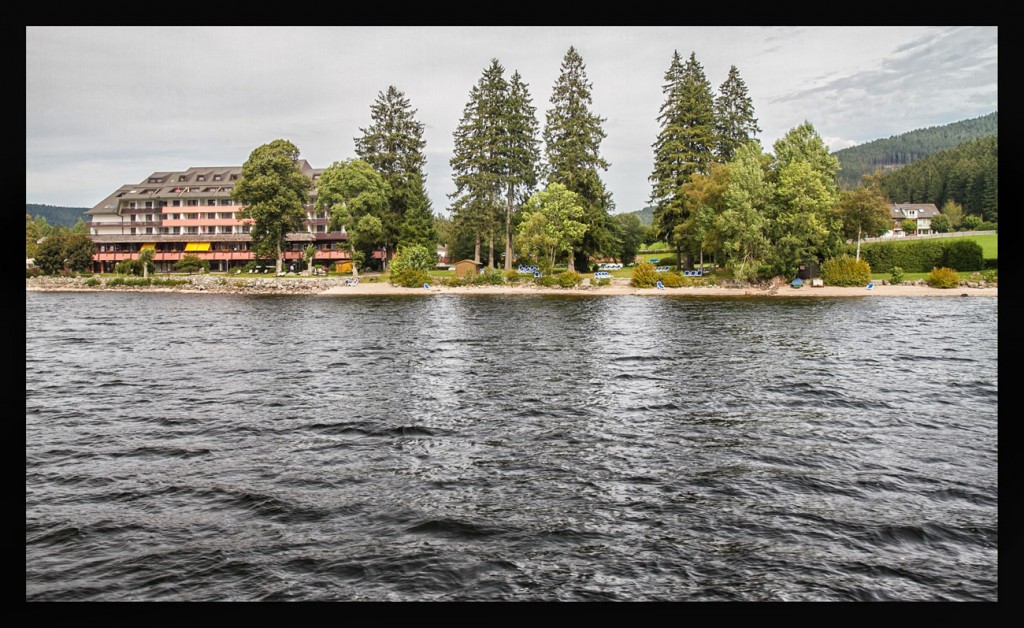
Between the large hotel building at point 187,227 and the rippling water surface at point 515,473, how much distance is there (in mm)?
69183

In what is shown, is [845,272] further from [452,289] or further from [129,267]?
[129,267]

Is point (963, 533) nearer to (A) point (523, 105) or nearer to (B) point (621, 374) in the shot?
(B) point (621, 374)

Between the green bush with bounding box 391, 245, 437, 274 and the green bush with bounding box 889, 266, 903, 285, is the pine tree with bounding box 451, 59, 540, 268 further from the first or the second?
the green bush with bounding box 889, 266, 903, 285

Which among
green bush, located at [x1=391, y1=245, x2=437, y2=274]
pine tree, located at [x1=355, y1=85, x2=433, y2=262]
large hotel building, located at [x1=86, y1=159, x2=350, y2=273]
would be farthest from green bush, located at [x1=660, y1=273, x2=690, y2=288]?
large hotel building, located at [x1=86, y1=159, x2=350, y2=273]

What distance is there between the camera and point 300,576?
7531mm

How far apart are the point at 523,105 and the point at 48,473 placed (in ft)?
240

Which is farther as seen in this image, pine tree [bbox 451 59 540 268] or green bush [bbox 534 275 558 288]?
pine tree [bbox 451 59 540 268]

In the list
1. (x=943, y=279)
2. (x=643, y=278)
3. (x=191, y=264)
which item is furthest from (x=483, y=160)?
(x=943, y=279)

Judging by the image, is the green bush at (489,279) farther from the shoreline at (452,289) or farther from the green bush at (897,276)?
the green bush at (897,276)

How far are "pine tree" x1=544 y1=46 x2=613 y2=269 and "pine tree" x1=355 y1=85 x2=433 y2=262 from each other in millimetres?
17474

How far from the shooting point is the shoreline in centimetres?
5272

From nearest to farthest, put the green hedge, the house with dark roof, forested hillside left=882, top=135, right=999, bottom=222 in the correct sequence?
the green hedge, forested hillside left=882, top=135, right=999, bottom=222, the house with dark roof

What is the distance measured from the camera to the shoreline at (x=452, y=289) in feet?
173
